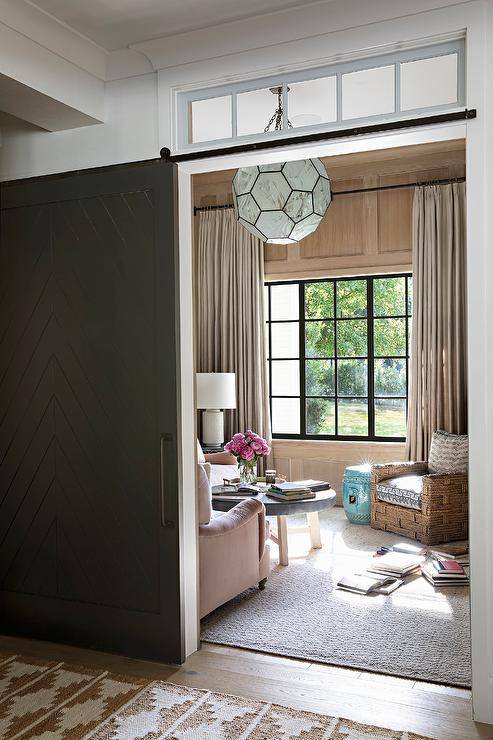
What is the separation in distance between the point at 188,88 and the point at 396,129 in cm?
100

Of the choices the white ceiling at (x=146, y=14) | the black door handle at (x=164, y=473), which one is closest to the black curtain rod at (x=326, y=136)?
the white ceiling at (x=146, y=14)

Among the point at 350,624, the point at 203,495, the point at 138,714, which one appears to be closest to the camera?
the point at 138,714

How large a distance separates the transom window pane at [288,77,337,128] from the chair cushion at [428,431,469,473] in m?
3.44

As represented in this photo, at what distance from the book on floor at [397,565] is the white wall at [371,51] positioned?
1.83 meters

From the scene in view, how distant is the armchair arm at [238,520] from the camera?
12.1ft

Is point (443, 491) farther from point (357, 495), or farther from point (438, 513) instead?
point (357, 495)

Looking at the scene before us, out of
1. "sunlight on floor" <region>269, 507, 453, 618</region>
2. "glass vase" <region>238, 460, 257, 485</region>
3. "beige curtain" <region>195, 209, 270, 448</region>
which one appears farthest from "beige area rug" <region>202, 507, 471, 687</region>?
"beige curtain" <region>195, 209, 270, 448</region>

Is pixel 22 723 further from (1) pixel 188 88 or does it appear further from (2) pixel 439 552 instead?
(2) pixel 439 552

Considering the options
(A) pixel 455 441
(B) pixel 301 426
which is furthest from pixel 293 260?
(A) pixel 455 441

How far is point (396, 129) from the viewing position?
285 cm

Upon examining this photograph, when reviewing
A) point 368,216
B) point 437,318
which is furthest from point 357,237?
point 437,318

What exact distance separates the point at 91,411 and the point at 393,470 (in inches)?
125

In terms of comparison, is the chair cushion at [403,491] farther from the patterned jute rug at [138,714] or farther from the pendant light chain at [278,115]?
the pendant light chain at [278,115]

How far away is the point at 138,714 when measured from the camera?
2758 mm
